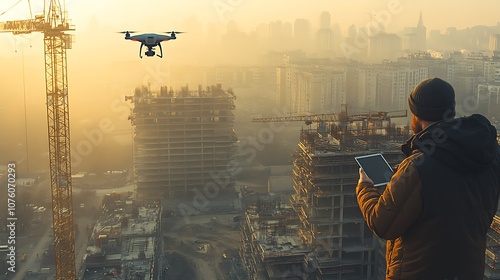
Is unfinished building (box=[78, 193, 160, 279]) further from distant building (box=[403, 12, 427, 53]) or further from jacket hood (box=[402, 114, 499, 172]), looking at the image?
distant building (box=[403, 12, 427, 53])

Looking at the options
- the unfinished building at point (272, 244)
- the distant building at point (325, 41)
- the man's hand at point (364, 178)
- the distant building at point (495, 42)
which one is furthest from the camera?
the distant building at point (495, 42)

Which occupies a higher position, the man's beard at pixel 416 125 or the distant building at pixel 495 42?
the distant building at pixel 495 42

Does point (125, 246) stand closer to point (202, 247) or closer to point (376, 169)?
point (202, 247)

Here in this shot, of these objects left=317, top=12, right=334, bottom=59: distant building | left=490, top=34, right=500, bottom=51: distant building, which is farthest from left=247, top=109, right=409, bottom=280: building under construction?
left=490, top=34, right=500, bottom=51: distant building

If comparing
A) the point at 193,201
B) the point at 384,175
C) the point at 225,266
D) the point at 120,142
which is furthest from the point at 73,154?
the point at 384,175

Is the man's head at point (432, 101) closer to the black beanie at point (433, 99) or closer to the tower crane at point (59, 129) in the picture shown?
the black beanie at point (433, 99)

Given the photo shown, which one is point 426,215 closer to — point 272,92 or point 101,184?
point 101,184

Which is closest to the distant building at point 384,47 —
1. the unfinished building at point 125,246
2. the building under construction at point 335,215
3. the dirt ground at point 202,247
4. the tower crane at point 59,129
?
the dirt ground at point 202,247
